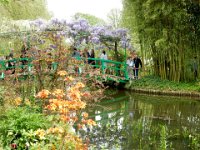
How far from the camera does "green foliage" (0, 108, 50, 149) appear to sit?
17.2 ft

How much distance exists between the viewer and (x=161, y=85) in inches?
703

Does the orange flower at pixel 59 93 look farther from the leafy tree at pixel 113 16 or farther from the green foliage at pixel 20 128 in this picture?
the leafy tree at pixel 113 16

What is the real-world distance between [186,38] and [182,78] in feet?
6.37

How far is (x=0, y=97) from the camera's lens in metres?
7.22

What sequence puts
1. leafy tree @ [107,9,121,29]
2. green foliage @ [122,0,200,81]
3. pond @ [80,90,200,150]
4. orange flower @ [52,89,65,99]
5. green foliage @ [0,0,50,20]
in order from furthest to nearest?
1. leafy tree @ [107,9,121,29]
2. green foliage @ [0,0,50,20]
3. green foliage @ [122,0,200,81]
4. pond @ [80,90,200,150]
5. orange flower @ [52,89,65,99]

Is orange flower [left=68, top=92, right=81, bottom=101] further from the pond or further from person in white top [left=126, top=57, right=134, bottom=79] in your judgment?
person in white top [left=126, top=57, right=134, bottom=79]

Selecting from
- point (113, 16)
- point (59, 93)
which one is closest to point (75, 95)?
point (59, 93)

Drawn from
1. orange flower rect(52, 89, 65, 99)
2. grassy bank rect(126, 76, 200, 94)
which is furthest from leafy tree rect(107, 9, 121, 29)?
orange flower rect(52, 89, 65, 99)

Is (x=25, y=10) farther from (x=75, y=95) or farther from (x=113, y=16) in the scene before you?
(x=75, y=95)

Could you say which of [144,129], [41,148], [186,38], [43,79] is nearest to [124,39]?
[186,38]

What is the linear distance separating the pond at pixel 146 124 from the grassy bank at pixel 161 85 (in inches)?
30.7

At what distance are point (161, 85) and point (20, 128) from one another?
13.1 m

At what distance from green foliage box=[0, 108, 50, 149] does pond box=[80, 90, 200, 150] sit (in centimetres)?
228

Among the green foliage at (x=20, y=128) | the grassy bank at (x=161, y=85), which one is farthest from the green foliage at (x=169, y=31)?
the green foliage at (x=20, y=128)
